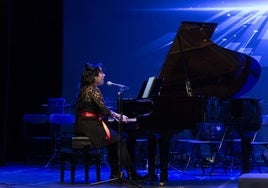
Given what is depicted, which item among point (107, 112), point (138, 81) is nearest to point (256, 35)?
point (138, 81)

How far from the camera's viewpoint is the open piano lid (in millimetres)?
6906

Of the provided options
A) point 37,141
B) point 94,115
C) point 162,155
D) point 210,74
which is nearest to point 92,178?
point 94,115

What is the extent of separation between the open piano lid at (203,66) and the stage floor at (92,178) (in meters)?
1.09

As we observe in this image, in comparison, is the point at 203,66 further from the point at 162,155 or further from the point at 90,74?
the point at 90,74

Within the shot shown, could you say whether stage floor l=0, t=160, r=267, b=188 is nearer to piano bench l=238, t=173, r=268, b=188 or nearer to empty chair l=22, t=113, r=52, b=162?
empty chair l=22, t=113, r=52, b=162

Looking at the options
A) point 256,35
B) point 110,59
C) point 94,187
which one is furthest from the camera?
point 110,59

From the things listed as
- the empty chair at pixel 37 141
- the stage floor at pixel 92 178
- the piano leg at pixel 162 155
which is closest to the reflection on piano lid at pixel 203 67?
the piano leg at pixel 162 155

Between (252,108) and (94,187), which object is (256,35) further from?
(94,187)

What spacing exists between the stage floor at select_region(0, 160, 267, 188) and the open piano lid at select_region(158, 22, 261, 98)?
1092 millimetres

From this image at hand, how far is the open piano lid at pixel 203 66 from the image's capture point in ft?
22.7

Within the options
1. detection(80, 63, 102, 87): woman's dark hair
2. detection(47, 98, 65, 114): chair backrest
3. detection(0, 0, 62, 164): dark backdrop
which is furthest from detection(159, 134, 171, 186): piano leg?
detection(0, 0, 62, 164): dark backdrop

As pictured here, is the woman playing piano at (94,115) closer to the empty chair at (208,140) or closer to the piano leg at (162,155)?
the piano leg at (162,155)

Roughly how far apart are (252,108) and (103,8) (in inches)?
175

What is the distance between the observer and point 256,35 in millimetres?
9867
